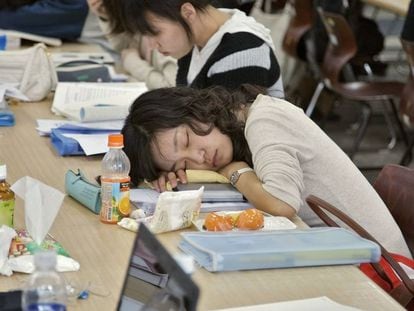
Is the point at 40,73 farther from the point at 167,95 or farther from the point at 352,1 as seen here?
the point at 352,1

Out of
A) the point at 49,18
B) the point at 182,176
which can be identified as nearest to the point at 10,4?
the point at 49,18

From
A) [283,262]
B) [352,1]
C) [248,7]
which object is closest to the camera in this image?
[283,262]

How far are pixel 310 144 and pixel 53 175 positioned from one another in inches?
27.2

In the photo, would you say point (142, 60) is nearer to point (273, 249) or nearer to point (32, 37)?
point (32, 37)

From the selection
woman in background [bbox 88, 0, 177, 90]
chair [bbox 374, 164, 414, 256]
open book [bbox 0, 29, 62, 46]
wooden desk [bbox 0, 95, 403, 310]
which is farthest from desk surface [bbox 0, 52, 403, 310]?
open book [bbox 0, 29, 62, 46]

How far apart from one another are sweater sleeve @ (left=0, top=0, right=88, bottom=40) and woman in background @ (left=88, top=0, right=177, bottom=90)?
0.74 feet

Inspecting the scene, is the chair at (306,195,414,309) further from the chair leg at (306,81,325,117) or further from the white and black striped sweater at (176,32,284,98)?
the chair leg at (306,81,325,117)

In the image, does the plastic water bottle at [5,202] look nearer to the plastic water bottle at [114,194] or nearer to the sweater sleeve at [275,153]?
the plastic water bottle at [114,194]

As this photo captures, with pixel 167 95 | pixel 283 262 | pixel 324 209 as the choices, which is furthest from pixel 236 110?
pixel 283 262

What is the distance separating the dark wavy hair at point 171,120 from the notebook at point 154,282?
0.79m

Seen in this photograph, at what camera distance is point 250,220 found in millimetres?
1927

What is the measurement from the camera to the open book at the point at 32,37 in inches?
147

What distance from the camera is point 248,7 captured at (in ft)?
15.7

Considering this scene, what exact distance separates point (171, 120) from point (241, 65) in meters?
0.63
